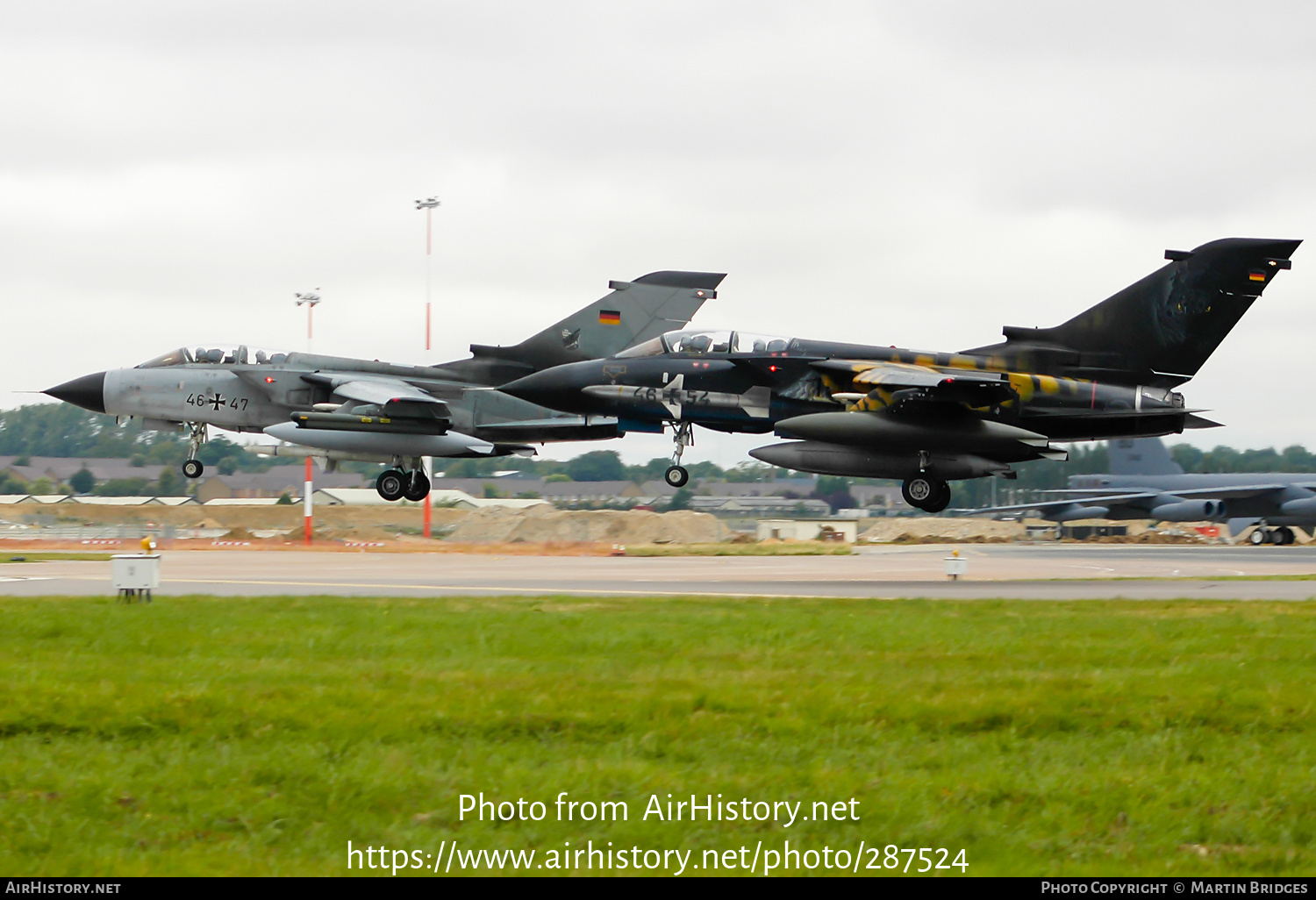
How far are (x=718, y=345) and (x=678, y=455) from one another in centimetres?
260

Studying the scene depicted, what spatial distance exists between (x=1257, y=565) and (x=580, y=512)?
2994cm

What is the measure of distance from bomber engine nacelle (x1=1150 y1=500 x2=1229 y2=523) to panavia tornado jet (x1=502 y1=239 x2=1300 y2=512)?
36.1 metres

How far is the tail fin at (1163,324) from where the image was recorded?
2767cm

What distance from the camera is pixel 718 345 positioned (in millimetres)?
27703

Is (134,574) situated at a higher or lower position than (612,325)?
lower

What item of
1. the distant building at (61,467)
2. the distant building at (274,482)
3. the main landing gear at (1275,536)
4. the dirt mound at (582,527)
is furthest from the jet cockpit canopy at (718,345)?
the distant building at (61,467)

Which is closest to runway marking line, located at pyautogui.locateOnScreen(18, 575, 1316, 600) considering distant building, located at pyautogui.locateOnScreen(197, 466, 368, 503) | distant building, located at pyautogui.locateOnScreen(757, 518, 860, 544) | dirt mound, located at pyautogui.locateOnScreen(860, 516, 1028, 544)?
distant building, located at pyautogui.locateOnScreen(757, 518, 860, 544)

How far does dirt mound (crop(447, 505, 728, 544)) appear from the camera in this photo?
2232 inches

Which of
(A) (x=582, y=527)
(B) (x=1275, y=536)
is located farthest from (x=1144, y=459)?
(A) (x=582, y=527)

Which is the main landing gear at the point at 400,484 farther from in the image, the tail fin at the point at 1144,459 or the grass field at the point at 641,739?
the tail fin at the point at 1144,459

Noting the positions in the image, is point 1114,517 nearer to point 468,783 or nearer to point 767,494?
point 767,494

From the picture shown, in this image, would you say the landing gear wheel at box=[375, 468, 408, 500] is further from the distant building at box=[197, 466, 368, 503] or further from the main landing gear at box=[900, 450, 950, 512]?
the distant building at box=[197, 466, 368, 503]

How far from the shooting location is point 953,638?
48.4 ft

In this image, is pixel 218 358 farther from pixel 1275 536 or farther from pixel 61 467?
pixel 61 467
